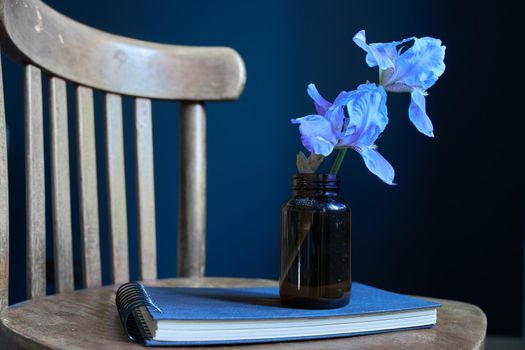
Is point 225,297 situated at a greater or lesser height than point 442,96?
lesser

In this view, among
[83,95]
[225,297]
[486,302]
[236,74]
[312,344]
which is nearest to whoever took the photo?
[312,344]

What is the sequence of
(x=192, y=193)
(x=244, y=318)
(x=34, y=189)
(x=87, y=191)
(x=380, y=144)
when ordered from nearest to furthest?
(x=244, y=318) < (x=34, y=189) < (x=87, y=191) < (x=192, y=193) < (x=380, y=144)

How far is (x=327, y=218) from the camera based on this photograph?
1.87 feet

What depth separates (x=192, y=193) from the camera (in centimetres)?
103

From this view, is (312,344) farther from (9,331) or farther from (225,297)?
(9,331)

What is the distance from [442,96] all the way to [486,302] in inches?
23.3

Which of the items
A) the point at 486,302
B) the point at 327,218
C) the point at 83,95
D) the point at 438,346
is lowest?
the point at 486,302

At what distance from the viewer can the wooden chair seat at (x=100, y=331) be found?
50cm

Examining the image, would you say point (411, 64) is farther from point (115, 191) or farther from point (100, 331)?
point (115, 191)

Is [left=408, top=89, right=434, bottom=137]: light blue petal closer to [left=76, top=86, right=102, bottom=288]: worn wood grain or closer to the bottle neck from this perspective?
the bottle neck

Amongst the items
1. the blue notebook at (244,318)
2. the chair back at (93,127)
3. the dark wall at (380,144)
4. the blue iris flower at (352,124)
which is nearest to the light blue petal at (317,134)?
the blue iris flower at (352,124)

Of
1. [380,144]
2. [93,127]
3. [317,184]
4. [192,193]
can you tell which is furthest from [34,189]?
[380,144]

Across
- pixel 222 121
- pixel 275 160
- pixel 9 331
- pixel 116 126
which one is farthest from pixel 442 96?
pixel 9 331

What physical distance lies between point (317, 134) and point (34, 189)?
43cm
